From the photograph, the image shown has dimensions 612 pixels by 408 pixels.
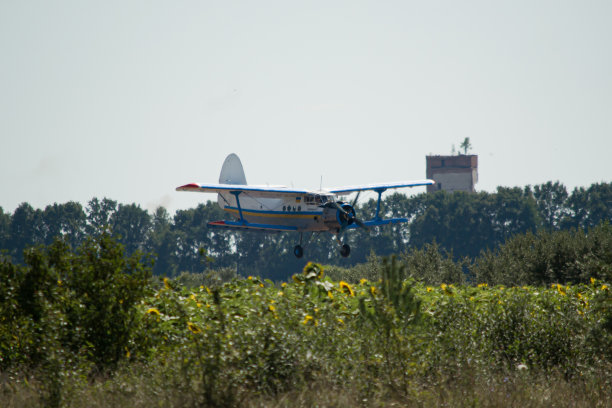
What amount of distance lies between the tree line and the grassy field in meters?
111

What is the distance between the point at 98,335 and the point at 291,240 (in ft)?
384

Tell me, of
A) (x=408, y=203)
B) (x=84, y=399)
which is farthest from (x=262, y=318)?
(x=408, y=203)

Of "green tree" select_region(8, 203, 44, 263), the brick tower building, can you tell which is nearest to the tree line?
"green tree" select_region(8, 203, 44, 263)

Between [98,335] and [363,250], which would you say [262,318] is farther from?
[363,250]

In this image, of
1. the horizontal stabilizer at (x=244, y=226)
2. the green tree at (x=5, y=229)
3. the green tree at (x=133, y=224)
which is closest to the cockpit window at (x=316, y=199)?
the horizontal stabilizer at (x=244, y=226)

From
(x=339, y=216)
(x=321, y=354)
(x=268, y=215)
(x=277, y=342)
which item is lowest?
(x=321, y=354)

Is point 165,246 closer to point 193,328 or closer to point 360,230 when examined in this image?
point 360,230

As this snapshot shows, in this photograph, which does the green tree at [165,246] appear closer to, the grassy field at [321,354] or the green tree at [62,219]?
the green tree at [62,219]

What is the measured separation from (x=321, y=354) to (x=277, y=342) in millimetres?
618

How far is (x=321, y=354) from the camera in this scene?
378 inches

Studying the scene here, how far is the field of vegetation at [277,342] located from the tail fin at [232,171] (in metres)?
47.8

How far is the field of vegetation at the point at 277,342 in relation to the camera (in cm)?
895

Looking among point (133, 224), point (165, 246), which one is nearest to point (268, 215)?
point (165, 246)

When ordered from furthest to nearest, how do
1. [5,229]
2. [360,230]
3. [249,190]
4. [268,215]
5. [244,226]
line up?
[5,229], [360,230], [268,215], [244,226], [249,190]
